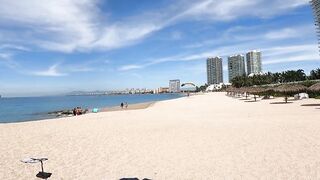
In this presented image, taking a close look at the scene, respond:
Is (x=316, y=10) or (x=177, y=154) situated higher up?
(x=316, y=10)

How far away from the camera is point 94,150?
1186cm

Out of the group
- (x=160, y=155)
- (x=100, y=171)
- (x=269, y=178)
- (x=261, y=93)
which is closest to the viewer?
(x=269, y=178)

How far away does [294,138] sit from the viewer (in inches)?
487

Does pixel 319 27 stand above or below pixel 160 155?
above

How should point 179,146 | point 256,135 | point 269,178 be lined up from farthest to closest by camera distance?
point 256,135 → point 179,146 → point 269,178

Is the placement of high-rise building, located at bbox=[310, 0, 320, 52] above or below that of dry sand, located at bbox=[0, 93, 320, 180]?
above

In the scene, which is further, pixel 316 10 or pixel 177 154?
pixel 316 10

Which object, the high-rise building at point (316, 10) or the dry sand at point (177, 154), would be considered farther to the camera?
the high-rise building at point (316, 10)

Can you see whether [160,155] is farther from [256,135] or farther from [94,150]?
[256,135]

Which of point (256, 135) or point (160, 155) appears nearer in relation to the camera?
point (160, 155)

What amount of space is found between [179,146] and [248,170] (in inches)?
166

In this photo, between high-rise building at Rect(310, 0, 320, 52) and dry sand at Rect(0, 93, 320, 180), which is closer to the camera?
dry sand at Rect(0, 93, 320, 180)

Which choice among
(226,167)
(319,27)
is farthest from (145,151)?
(319,27)

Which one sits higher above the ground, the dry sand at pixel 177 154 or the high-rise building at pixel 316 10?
the high-rise building at pixel 316 10
